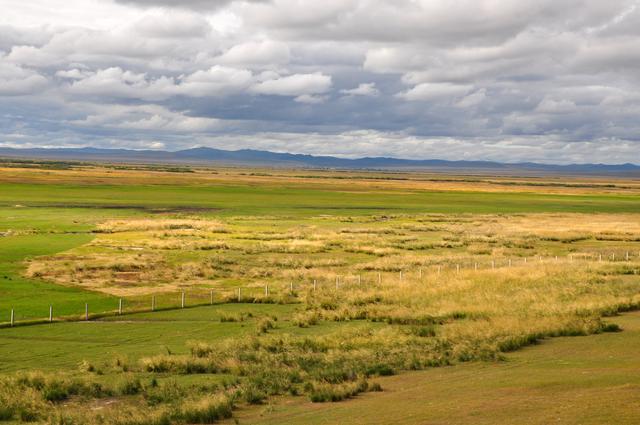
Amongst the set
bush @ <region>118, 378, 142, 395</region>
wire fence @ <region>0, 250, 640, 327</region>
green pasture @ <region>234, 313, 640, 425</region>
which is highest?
green pasture @ <region>234, 313, 640, 425</region>

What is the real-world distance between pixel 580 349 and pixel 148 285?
100.0 ft

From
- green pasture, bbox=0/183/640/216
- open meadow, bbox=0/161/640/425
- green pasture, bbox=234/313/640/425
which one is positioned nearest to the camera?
green pasture, bbox=234/313/640/425

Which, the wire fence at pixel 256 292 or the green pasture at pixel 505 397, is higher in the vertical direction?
the green pasture at pixel 505 397

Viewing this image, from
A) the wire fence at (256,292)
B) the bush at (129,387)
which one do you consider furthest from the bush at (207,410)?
the wire fence at (256,292)

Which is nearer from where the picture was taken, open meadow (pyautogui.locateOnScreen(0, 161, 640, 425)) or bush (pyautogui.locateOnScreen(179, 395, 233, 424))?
bush (pyautogui.locateOnScreen(179, 395, 233, 424))

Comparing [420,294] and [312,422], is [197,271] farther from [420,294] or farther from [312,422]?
[312,422]

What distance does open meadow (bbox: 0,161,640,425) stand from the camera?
62.8 feet

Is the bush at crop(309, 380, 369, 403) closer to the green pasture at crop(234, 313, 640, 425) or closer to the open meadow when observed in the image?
the open meadow

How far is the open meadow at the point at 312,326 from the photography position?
1916cm

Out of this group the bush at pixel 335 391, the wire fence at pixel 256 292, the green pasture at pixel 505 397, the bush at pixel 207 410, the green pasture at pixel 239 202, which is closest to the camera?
the green pasture at pixel 505 397

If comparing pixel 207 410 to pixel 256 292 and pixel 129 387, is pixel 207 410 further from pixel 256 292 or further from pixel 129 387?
pixel 256 292

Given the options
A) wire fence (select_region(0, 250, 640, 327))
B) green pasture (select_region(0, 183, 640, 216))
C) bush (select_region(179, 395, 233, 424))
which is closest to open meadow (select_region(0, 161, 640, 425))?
bush (select_region(179, 395, 233, 424))

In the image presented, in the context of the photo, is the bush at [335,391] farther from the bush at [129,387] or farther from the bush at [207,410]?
the bush at [129,387]

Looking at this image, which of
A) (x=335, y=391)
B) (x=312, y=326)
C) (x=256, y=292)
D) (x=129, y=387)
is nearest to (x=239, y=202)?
(x=256, y=292)
